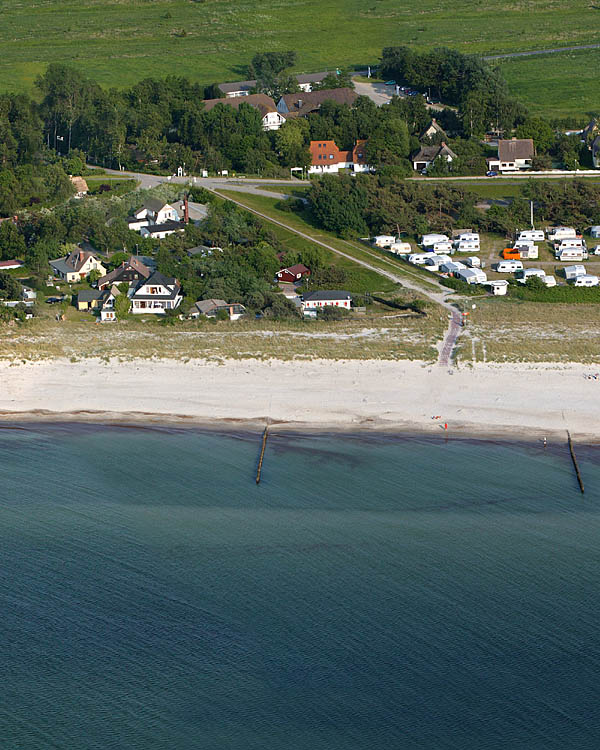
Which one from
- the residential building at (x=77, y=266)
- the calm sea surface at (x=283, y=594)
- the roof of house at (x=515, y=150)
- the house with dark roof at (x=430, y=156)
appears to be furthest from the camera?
the roof of house at (x=515, y=150)

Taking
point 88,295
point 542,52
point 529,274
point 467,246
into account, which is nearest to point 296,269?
point 467,246

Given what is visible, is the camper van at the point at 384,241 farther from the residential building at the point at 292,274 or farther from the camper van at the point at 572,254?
the camper van at the point at 572,254

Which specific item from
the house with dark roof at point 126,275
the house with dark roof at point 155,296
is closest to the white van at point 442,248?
the house with dark roof at point 155,296

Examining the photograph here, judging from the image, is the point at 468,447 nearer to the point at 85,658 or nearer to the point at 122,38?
the point at 85,658

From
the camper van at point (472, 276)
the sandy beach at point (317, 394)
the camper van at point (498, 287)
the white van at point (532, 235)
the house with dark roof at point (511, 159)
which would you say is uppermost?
the house with dark roof at point (511, 159)

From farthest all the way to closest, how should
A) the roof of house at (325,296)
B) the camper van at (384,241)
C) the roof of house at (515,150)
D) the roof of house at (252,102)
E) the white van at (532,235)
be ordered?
the roof of house at (252,102)
the roof of house at (515,150)
the camper van at (384,241)
the white van at (532,235)
the roof of house at (325,296)

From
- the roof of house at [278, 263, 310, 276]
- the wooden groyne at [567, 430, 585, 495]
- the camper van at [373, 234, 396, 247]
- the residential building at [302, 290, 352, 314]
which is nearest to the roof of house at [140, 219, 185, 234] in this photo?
the roof of house at [278, 263, 310, 276]

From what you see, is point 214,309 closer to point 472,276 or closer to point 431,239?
point 472,276
